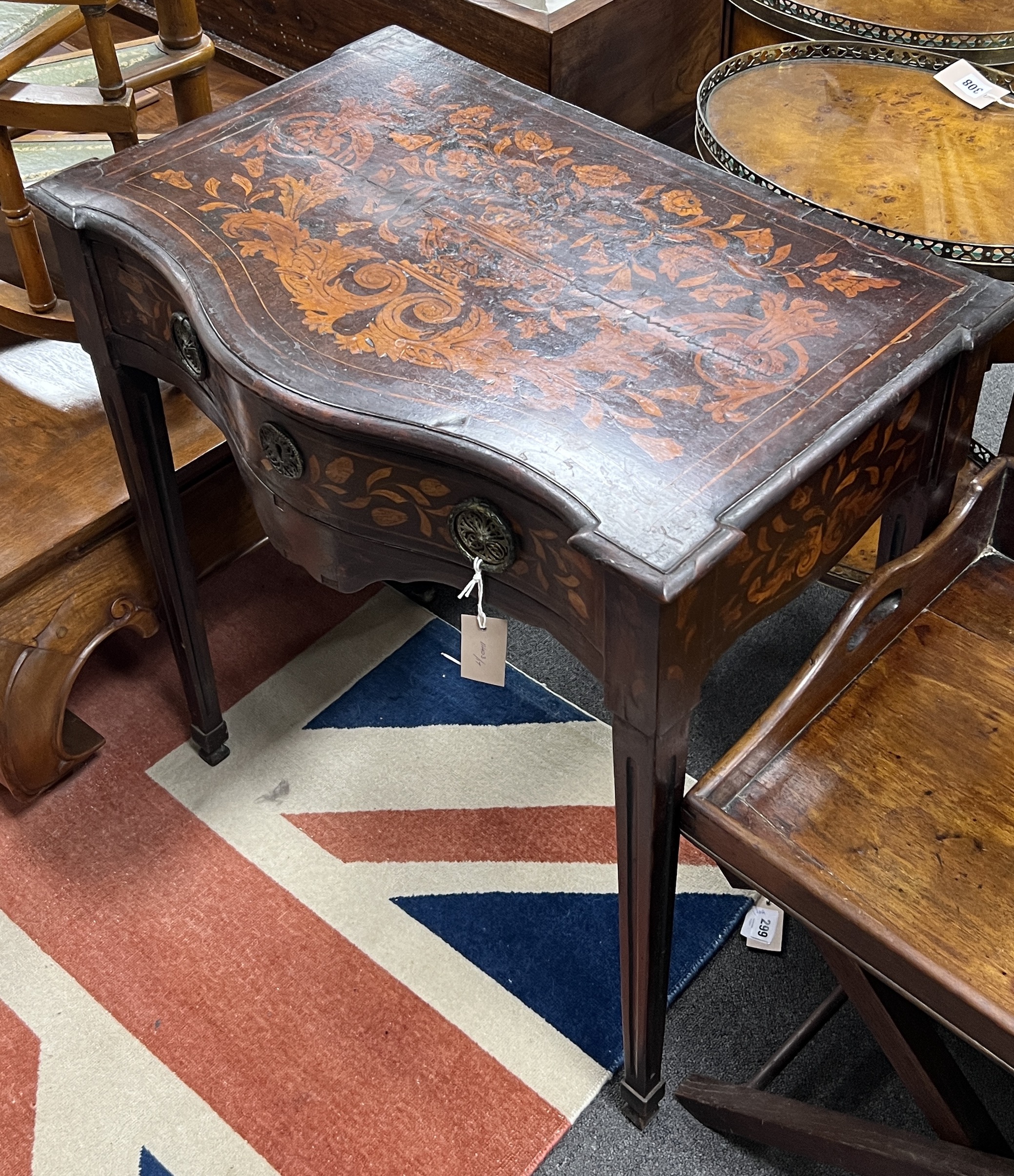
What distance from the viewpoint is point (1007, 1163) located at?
982 mm

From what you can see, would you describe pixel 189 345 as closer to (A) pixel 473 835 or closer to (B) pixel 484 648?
(B) pixel 484 648

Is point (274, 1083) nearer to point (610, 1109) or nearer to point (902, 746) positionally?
point (610, 1109)

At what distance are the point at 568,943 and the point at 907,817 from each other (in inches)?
24.6

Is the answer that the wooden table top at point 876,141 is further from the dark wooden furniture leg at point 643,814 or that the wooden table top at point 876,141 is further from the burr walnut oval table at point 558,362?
the dark wooden furniture leg at point 643,814

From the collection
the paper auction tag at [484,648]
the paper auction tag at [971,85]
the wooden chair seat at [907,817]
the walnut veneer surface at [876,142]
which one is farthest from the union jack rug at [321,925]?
the paper auction tag at [971,85]

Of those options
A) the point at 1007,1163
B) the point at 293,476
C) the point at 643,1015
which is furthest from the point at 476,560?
the point at 1007,1163

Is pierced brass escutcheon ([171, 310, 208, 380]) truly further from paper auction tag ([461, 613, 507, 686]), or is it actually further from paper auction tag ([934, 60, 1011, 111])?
paper auction tag ([934, 60, 1011, 111])

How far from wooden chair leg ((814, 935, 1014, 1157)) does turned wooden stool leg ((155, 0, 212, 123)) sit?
115cm

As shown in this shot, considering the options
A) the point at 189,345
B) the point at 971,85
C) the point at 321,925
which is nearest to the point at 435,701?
the point at 321,925

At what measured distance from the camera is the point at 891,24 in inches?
66.7

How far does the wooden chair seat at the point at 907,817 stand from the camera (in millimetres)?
885

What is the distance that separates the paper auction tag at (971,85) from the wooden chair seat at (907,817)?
2.31 ft

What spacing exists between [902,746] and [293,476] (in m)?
0.56

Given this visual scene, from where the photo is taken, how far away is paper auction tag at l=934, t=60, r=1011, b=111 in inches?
63.1
